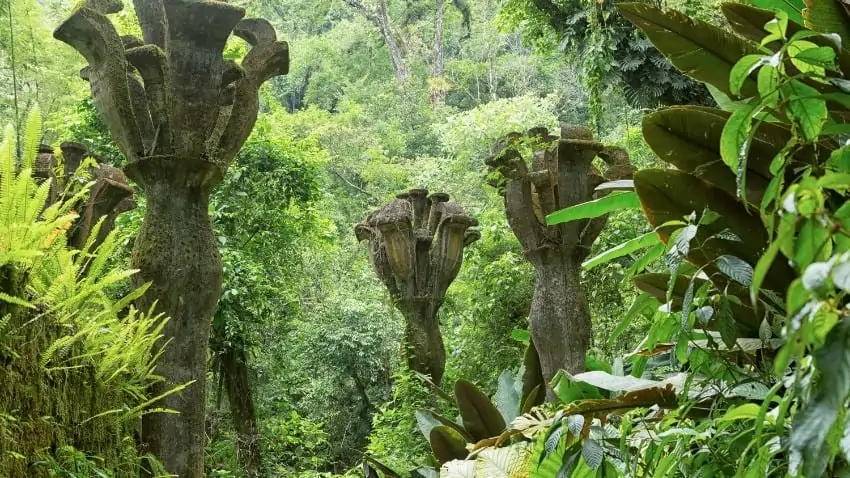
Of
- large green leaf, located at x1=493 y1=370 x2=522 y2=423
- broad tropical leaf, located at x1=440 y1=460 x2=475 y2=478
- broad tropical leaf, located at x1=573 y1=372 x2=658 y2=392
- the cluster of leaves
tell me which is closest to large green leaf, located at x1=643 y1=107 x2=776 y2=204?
broad tropical leaf, located at x1=573 y1=372 x2=658 y2=392

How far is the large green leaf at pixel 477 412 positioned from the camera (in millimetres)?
3029

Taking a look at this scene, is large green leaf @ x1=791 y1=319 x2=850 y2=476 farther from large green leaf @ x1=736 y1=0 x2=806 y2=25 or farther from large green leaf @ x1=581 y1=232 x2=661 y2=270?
large green leaf @ x1=736 y1=0 x2=806 y2=25

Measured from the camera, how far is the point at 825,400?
0.53 meters

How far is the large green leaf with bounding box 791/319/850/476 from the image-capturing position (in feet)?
1.69

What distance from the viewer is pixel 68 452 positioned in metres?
1.85

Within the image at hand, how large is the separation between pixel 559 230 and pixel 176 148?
2.40 m

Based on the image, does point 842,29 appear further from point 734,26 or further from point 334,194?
point 334,194

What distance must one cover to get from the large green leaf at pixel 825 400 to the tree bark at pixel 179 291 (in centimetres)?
274

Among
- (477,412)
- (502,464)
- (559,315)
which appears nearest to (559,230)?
A: (559,315)

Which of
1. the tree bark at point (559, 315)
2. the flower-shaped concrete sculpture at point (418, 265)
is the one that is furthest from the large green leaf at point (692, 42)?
the flower-shaped concrete sculpture at point (418, 265)

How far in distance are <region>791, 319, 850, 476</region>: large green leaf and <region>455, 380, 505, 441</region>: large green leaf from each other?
2526 millimetres

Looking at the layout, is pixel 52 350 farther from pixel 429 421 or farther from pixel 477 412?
pixel 429 421

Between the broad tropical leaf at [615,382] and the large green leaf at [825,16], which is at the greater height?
the large green leaf at [825,16]

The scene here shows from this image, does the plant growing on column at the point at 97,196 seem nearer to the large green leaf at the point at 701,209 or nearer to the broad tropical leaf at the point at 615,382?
the broad tropical leaf at the point at 615,382
